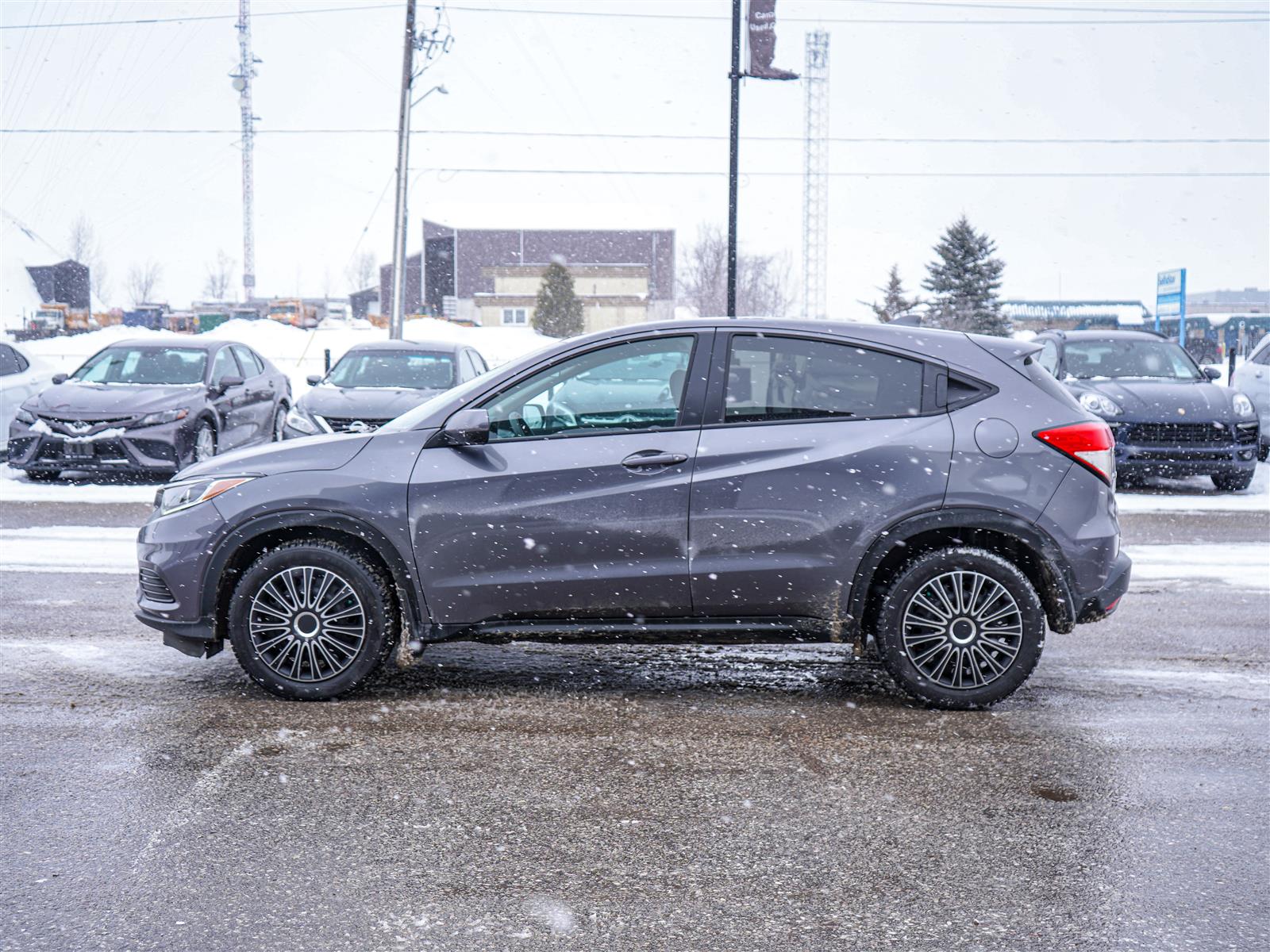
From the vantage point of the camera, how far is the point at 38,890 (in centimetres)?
327

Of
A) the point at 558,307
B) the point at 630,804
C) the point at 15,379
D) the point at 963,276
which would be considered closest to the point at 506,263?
the point at 558,307

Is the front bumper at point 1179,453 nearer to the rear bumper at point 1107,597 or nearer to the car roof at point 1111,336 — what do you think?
the car roof at point 1111,336

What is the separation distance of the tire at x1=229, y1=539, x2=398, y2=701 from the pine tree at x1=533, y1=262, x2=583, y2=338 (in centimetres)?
4673

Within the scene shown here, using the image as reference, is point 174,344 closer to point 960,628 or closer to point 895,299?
point 960,628

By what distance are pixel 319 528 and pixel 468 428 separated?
78 centimetres

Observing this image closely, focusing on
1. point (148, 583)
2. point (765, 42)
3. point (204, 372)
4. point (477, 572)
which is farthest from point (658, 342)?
point (765, 42)

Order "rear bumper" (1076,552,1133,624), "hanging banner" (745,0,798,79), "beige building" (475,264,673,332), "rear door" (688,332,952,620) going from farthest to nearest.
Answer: "beige building" (475,264,673,332)
"hanging banner" (745,0,798,79)
"rear bumper" (1076,552,1133,624)
"rear door" (688,332,952,620)

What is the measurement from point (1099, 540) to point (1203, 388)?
8786mm

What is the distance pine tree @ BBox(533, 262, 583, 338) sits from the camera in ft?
170

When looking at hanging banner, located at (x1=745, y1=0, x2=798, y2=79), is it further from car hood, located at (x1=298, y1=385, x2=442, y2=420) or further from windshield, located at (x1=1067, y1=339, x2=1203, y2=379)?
car hood, located at (x1=298, y1=385, x2=442, y2=420)

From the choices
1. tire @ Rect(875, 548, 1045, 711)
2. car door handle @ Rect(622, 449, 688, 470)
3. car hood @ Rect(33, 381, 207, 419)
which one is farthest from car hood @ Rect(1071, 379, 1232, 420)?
car hood @ Rect(33, 381, 207, 419)

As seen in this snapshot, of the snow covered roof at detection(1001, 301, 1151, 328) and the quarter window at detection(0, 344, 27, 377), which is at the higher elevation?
the snow covered roof at detection(1001, 301, 1151, 328)

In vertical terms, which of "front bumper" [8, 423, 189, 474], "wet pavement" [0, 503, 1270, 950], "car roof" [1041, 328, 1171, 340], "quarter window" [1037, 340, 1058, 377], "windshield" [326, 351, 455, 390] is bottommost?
"wet pavement" [0, 503, 1270, 950]

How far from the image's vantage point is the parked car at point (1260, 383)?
14.4 metres
